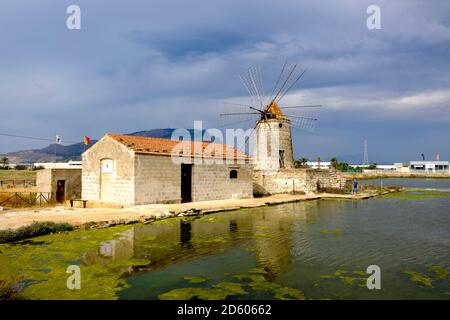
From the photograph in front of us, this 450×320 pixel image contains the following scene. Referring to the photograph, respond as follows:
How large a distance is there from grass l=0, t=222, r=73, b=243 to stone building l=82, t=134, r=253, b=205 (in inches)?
230

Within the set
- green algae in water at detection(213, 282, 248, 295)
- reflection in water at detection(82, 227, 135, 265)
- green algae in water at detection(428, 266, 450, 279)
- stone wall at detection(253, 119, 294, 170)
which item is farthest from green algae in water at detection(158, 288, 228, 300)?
stone wall at detection(253, 119, 294, 170)

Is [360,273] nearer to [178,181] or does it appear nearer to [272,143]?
[178,181]

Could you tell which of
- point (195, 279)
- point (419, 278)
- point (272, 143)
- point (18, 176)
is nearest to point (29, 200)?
point (195, 279)

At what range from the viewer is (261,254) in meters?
9.81

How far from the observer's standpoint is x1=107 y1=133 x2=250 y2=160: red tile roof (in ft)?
63.7

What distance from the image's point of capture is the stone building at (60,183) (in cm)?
2098

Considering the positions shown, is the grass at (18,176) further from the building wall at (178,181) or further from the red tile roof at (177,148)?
the building wall at (178,181)

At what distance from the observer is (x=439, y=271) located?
8.29 m

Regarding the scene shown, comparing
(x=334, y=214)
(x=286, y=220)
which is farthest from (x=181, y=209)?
(x=334, y=214)

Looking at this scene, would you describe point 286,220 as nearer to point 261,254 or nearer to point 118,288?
point 261,254

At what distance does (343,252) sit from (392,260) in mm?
1270

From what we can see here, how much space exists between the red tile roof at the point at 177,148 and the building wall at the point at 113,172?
50cm

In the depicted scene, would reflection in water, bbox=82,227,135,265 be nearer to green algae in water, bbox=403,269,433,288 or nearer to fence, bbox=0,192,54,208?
green algae in water, bbox=403,269,433,288
